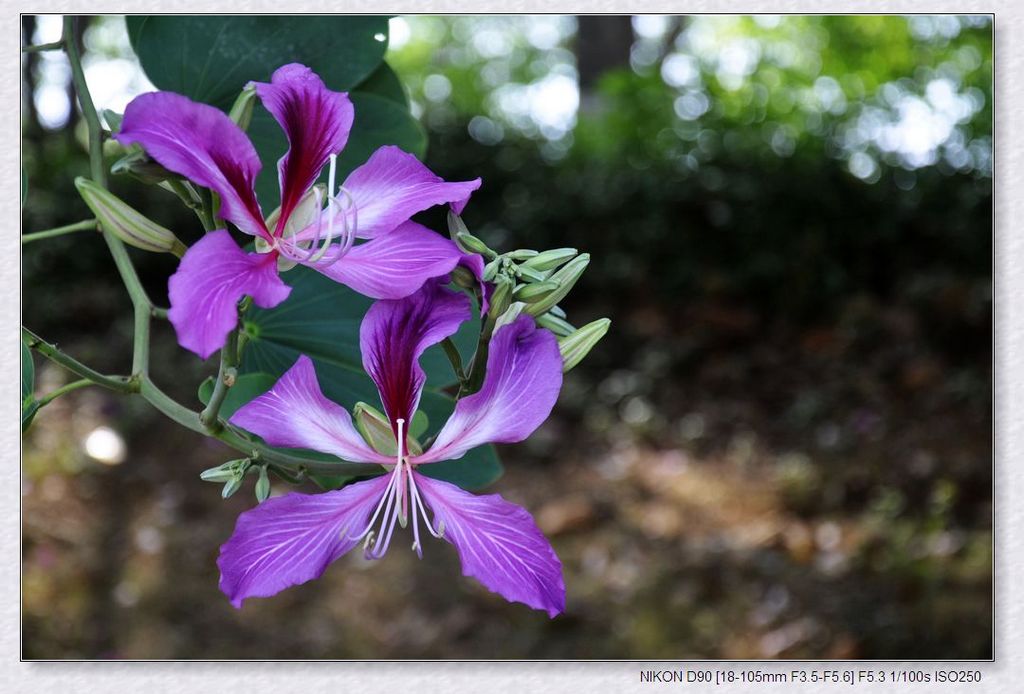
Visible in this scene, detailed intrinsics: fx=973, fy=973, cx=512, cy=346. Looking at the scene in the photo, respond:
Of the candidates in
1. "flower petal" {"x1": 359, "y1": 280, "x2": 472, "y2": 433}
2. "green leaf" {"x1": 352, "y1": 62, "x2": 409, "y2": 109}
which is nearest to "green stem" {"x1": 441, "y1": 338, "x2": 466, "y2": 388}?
"flower petal" {"x1": 359, "y1": 280, "x2": 472, "y2": 433}

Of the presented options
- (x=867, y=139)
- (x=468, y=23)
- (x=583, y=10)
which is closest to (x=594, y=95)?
(x=867, y=139)

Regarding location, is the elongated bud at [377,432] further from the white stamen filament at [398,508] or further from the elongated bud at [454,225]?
the elongated bud at [454,225]

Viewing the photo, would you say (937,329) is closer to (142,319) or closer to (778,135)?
(778,135)

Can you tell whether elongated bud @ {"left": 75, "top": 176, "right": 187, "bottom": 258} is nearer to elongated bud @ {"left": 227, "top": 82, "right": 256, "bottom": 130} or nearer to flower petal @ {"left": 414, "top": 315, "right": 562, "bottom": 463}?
elongated bud @ {"left": 227, "top": 82, "right": 256, "bottom": 130}

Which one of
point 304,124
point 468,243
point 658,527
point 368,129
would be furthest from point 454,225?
point 658,527

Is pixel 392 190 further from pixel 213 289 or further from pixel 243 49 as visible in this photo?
pixel 243 49

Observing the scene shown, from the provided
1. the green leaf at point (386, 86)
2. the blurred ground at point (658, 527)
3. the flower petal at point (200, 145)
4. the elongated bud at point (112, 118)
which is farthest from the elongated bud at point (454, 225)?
the blurred ground at point (658, 527)
